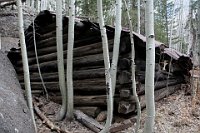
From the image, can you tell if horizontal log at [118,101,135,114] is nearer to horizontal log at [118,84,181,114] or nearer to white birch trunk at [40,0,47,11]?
horizontal log at [118,84,181,114]

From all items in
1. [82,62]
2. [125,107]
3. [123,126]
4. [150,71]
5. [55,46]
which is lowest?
[123,126]

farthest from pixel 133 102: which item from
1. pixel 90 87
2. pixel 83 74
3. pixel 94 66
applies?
pixel 83 74

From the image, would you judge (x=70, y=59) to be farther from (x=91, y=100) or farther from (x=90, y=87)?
(x=91, y=100)

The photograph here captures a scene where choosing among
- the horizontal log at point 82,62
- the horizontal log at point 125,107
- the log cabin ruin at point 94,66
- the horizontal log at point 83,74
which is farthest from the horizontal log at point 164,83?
the horizontal log at point 82,62

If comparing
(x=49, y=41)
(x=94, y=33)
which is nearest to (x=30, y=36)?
(x=49, y=41)

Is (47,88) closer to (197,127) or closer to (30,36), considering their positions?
(30,36)

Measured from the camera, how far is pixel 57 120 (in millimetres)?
6500

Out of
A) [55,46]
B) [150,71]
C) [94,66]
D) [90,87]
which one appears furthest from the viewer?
[55,46]

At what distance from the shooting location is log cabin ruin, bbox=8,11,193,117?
6.51 meters

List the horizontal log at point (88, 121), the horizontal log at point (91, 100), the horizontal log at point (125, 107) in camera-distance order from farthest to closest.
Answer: the horizontal log at point (91, 100) < the horizontal log at point (125, 107) < the horizontal log at point (88, 121)

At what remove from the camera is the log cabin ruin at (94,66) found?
651 cm

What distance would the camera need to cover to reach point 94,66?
721 cm

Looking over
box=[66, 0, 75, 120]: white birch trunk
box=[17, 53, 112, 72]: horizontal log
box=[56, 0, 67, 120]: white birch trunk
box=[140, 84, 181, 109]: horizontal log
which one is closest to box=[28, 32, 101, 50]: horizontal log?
box=[17, 53, 112, 72]: horizontal log

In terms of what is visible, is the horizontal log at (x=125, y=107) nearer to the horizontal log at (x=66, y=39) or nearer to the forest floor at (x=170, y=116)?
the forest floor at (x=170, y=116)
